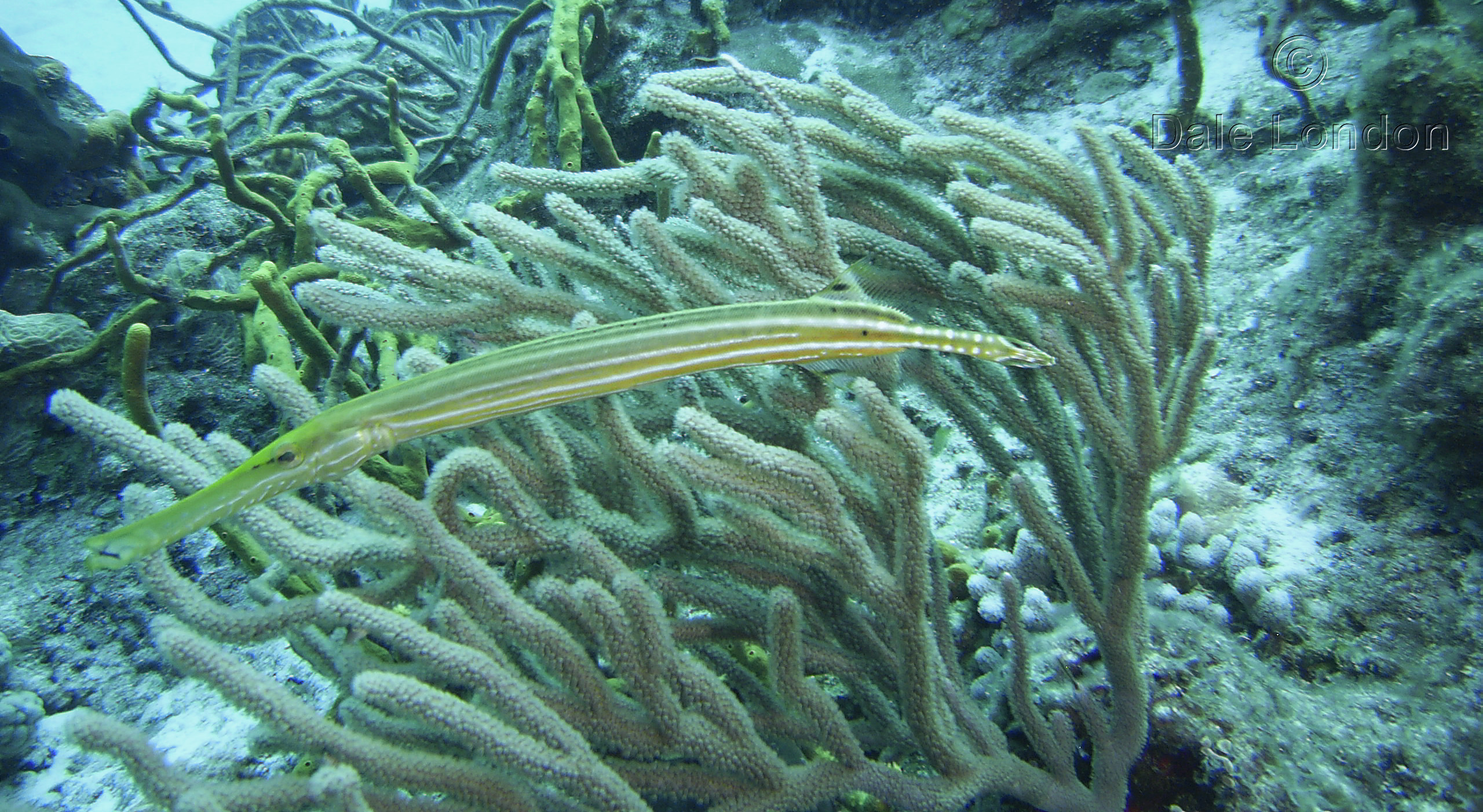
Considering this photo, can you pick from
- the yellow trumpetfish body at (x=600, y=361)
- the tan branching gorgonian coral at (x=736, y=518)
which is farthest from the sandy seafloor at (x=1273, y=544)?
the yellow trumpetfish body at (x=600, y=361)

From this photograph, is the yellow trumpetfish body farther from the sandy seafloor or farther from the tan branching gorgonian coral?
the sandy seafloor

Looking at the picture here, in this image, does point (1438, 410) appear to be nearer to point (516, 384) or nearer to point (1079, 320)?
point (1079, 320)

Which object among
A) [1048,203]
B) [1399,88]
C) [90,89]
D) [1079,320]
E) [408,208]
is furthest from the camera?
[90,89]

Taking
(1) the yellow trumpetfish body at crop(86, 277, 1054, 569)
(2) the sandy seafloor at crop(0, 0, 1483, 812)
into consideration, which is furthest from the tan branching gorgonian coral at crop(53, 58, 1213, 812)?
(2) the sandy seafloor at crop(0, 0, 1483, 812)

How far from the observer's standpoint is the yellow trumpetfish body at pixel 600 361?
1909 millimetres

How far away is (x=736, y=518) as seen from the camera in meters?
2.04

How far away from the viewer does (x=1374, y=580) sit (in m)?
2.21

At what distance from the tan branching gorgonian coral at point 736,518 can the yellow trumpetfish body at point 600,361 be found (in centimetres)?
14

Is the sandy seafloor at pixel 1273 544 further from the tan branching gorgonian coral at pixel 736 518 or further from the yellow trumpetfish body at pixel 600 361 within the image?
the yellow trumpetfish body at pixel 600 361

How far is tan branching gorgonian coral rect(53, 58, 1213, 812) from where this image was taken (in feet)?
5.98

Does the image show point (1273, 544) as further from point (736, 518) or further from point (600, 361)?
point (600, 361)

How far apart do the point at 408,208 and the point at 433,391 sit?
546cm

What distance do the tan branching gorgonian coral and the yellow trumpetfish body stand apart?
0.47 ft

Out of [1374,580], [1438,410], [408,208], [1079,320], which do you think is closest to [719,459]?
[1079,320]
